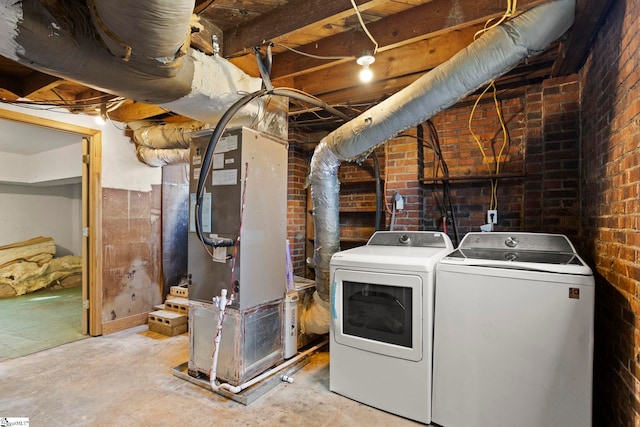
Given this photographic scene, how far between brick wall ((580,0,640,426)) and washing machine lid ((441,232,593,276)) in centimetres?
18

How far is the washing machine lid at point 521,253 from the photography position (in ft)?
5.87

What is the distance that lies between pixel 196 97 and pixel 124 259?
254 centimetres

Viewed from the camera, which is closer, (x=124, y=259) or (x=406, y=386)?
(x=406, y=386)

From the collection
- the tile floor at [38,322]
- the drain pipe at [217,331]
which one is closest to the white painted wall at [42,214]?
the tile floor at [38,322]

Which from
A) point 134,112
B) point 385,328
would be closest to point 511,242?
point 385,328

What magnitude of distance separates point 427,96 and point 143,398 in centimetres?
278

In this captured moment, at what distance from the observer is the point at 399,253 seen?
7.74 ft

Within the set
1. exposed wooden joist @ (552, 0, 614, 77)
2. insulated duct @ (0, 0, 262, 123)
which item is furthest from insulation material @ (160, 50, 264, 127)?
exposed wooden joist @ (552, 0, 614, 77)

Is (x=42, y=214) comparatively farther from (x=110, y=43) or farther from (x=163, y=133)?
(x=110, y=43)

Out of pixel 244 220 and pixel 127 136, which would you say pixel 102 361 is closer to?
pixel 244 220

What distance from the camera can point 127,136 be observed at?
3855mm

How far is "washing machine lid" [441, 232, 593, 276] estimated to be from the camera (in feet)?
5.87

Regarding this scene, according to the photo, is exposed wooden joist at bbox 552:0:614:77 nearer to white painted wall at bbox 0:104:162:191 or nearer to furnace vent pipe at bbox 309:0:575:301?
furnace vent pipe at bbox 309:0:575:301

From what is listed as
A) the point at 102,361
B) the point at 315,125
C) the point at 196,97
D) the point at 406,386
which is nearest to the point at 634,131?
the point at 406,386
